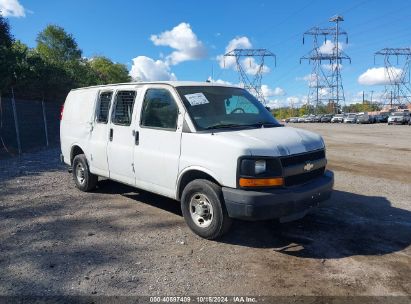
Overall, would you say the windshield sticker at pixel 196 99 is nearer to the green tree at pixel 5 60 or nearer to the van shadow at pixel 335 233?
the van shadow at pixel 335 233

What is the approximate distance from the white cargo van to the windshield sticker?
0.01 meters

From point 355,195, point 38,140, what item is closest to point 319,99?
point 38,140

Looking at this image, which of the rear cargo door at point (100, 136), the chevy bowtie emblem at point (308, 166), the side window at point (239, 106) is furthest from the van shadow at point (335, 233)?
the rear cargo door at point (100, 136)

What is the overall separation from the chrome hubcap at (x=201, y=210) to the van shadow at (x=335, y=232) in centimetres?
33

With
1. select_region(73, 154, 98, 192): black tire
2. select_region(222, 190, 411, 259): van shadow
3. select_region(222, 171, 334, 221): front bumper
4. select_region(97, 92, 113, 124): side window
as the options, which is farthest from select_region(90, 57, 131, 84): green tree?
select_region(222, 171, 334, 221): front bumper

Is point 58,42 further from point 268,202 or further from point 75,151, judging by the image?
point 268,202

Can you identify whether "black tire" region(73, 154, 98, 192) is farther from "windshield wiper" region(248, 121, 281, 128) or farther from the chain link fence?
the chain link fence

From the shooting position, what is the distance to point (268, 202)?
437 cm

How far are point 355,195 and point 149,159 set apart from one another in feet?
13.4

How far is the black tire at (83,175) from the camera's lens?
7270 millimetres

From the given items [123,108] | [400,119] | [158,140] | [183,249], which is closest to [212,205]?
[183,249]

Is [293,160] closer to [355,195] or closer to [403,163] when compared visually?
[355,195]

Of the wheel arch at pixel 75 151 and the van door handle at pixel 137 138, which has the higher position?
the van door handle at pixel 137 138

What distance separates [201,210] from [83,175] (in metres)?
3.47
